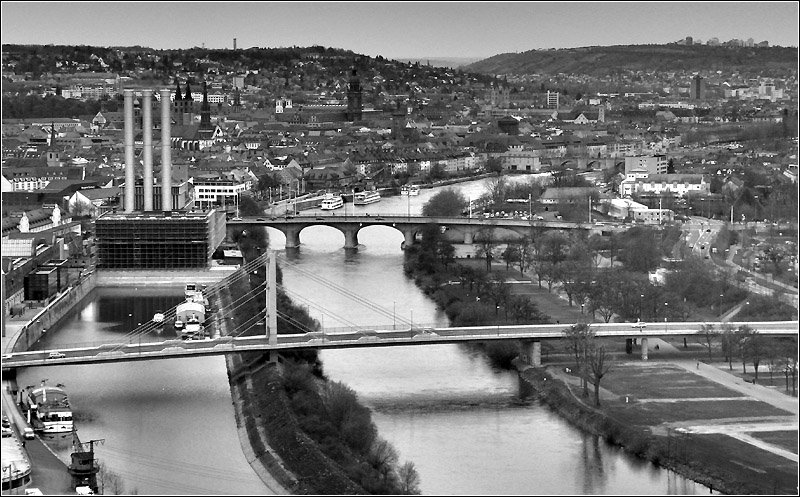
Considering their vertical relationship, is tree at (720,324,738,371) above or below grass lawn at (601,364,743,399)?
above

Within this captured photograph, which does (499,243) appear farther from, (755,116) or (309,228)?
(755,116)

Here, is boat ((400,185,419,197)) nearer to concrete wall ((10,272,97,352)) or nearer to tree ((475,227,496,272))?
tree ((475,227,496,272))

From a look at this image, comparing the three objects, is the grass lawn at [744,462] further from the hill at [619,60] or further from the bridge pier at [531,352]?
the hill at [619,60]

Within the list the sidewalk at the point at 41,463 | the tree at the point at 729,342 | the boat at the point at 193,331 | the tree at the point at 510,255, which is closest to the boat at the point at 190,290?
the boat at the point at 193,331

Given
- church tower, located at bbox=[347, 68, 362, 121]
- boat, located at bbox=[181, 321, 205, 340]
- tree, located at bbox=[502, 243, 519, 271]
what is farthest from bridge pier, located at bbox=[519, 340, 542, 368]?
church tower, located at bbox=[347, 68, 362, 121]

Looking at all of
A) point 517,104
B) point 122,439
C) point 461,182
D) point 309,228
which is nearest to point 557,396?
point 122,439

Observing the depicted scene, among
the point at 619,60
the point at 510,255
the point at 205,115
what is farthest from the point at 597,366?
the point at 619,60

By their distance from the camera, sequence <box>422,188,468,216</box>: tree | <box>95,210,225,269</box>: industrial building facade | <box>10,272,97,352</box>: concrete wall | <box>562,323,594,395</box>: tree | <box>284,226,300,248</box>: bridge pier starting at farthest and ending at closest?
<box>422,188,468,216</box>: tree → <box>284,226,300,248</box>: bridge pier → <box>95,210,225,269</box>: industrial building facade → <box>10,272,97,352</box>: concrete wall → <box>562,323,594,395</box>: tree
